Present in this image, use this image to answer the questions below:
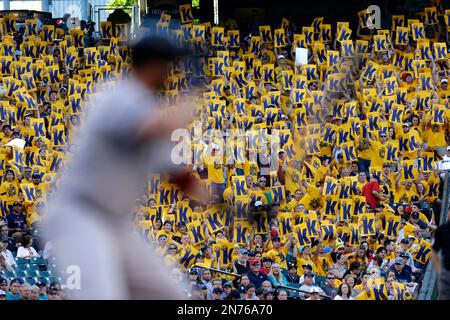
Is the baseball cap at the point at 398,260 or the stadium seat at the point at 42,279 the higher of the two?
the baseball cap at the point at 398,260

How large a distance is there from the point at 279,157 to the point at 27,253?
3533 millimetres

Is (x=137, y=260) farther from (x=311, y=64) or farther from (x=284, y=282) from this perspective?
(x=311, y=64)

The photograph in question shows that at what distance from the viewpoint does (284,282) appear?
41.4ft

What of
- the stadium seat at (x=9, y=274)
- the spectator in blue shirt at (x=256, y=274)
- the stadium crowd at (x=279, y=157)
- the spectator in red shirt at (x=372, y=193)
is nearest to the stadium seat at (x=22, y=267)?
the stadium crowd at (x=279, y=157)

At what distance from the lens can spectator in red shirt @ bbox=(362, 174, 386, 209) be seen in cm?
1434

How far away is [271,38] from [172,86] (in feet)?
52.0

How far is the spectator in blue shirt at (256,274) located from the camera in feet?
40.5

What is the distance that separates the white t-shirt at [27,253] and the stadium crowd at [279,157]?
2cm

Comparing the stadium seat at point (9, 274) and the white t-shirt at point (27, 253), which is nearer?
the stadium seat at point (9, 274)

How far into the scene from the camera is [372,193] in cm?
1441

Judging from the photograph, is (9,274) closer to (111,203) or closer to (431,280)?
(431,280)

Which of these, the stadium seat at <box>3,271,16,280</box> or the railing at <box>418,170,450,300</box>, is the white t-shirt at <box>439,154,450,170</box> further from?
the stadium seat at <box>3,271,16,280</box>

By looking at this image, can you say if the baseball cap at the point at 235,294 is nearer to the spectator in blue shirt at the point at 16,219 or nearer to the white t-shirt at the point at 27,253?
the white t-shirt at the point at 27,253
